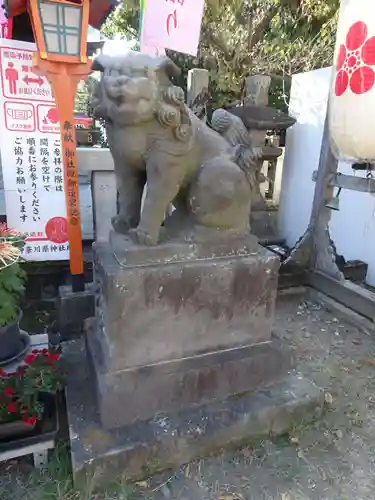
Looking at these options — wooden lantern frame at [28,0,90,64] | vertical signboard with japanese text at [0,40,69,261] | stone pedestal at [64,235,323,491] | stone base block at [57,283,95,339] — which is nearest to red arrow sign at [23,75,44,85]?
vertical signboard with japanese text at [0,40,69,261]

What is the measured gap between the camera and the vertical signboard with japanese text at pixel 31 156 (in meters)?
2.85

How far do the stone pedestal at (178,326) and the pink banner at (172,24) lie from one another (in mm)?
1870

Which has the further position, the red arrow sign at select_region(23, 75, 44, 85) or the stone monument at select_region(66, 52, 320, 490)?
the red arrow sign at select_region(23, 75, 44, 85)

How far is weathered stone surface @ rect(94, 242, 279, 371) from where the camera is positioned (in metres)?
1.90

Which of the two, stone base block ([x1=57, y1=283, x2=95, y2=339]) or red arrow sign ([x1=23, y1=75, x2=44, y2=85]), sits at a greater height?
red arrow sign ([x1=23, y1=75, x2=44, y2=85])

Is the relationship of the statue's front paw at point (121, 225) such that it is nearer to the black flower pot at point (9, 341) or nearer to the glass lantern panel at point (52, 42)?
the black flower pot at point (9, 341)

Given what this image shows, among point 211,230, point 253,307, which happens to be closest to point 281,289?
point 253,307

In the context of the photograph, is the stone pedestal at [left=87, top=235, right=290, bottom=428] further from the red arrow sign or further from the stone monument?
the red arrow sign

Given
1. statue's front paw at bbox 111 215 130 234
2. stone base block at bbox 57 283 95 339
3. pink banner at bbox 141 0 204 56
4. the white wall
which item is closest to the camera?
statue's front paw at bbox 111 215 130 234

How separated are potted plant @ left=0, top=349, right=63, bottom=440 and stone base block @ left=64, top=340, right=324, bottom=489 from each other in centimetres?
14

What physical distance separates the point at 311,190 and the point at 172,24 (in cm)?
332

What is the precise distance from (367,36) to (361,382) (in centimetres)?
242

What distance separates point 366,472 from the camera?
2.01 meters

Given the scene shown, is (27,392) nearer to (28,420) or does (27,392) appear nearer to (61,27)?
(28,420)
